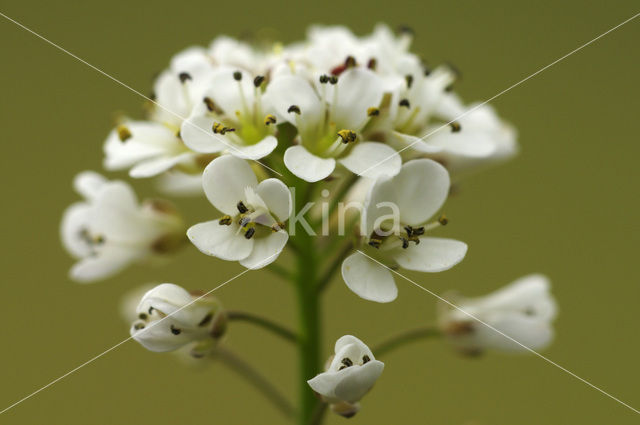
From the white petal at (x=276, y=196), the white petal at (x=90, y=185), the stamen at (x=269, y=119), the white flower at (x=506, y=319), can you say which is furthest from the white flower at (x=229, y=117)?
the white flower at (x=506, y=319)

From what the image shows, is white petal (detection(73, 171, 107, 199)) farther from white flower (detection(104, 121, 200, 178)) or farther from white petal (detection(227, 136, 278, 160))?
white petal (detection(227, 136, 278, 160))

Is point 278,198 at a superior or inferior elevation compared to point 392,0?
inferior

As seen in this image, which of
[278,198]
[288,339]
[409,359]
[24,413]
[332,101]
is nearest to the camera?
[278,198]

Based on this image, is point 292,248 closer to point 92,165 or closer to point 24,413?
point 24,413

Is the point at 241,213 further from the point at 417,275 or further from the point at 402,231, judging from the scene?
the point at 417,275

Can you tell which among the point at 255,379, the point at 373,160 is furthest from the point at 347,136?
the point at 255,379

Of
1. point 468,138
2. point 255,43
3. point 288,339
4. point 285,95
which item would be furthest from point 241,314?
point 255,43

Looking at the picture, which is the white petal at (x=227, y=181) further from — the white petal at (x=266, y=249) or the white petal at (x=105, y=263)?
the white petal at (x=105, y=263)

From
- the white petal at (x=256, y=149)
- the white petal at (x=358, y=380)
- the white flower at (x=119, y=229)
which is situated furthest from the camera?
the white flower at (x=119, y=229)
